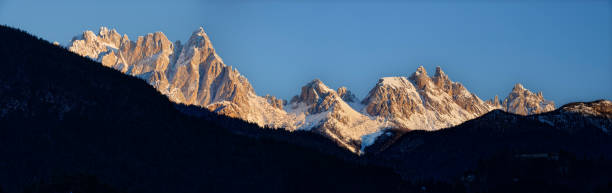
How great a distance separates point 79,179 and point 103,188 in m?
6.39

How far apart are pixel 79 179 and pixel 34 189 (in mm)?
12820

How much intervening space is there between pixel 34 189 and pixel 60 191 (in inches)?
704

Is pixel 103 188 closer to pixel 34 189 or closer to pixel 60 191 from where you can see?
pixel 60 191

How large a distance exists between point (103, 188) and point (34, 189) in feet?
61.8

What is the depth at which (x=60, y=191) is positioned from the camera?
525 ft

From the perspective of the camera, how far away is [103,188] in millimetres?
165125

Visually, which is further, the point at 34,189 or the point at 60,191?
the point at 34,189

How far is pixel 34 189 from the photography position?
17538 centimetres

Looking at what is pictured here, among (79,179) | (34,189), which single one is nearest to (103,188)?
(79,179)
